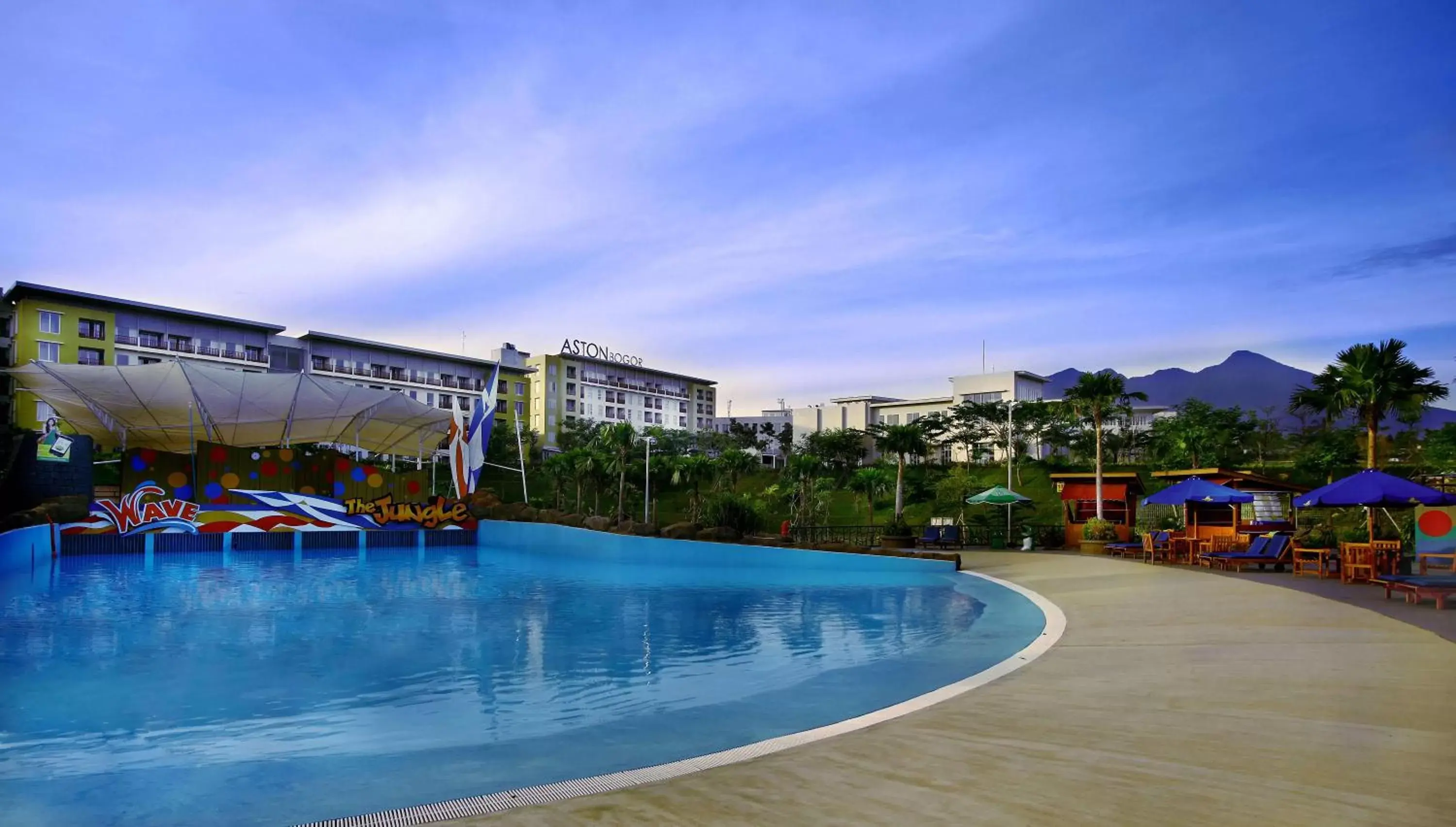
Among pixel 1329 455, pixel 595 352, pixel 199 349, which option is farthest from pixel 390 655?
pixel 595 352

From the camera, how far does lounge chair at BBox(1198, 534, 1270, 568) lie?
15523 millimetres

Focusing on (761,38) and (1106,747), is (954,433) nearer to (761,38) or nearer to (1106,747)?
(761,38)

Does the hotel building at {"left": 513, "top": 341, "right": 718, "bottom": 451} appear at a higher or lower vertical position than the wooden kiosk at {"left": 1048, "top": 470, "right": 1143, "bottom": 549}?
higher

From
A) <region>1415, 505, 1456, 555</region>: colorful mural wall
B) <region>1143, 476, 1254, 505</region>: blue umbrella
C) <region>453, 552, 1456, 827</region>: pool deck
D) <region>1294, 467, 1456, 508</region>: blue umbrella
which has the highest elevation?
<region>1294, 467, 1456, 508</region>: blue umbrella

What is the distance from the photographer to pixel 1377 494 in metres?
12.5

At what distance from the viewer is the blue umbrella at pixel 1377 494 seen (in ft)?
40.7

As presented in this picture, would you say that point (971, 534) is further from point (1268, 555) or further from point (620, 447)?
Result: point (620, 447)

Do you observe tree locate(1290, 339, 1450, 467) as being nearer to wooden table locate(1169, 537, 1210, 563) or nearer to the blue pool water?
wooden table locate(1169, 537, 1210, 563)

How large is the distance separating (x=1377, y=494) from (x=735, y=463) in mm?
30197

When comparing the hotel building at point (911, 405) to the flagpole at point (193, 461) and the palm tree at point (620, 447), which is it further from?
the flagpole at point (193, 461)

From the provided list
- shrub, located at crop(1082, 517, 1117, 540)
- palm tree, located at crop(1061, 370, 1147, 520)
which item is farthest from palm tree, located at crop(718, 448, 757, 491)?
shrub, located at crop(1082, 517, 1117, 540)

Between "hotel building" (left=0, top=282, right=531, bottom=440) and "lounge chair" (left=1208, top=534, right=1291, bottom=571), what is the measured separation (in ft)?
112

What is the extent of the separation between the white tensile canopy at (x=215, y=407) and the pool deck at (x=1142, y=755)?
110 feet

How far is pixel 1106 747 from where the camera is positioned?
4398 millimetres
